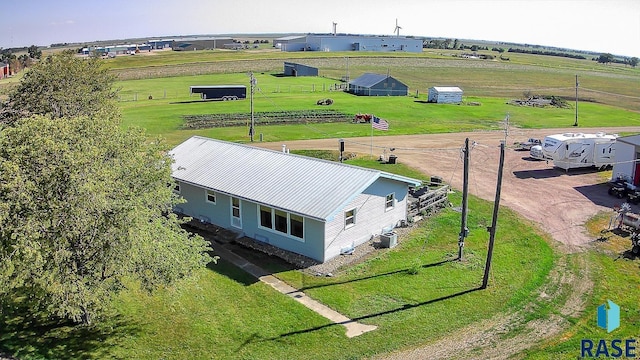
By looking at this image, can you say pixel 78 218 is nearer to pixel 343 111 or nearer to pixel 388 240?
pixel 388 240

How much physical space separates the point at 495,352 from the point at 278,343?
307 inches

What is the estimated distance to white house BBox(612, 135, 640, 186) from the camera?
4016 cm

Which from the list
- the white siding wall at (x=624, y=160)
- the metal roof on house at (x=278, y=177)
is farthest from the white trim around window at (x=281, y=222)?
the white siding wall at (x=624, y=160)

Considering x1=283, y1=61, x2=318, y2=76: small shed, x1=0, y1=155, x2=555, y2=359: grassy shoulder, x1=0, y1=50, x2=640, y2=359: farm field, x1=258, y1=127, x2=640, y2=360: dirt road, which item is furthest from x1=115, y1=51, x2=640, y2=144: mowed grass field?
x1=0, y1=155, x2=555, y2=359: grassy shoulder

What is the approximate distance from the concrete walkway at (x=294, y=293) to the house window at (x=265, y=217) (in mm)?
2443

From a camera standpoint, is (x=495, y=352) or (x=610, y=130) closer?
(x=495, y=352)

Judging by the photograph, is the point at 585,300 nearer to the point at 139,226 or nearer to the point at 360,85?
the point at 139,226

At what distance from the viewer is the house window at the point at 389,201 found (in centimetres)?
2961

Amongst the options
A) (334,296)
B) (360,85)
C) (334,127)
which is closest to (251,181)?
(334,296)

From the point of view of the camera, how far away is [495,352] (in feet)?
60.8

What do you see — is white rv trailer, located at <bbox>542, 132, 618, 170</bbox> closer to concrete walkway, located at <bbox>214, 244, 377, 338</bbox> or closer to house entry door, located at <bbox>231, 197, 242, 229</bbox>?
house entry door, located at <bbox>231, 197, 242, 229</bbox>

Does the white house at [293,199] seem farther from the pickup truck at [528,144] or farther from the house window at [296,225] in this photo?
the pickup truck at [528,144]

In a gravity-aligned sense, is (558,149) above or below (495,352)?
above

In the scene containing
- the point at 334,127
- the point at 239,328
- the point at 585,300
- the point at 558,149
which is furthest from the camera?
the point at 334,127
